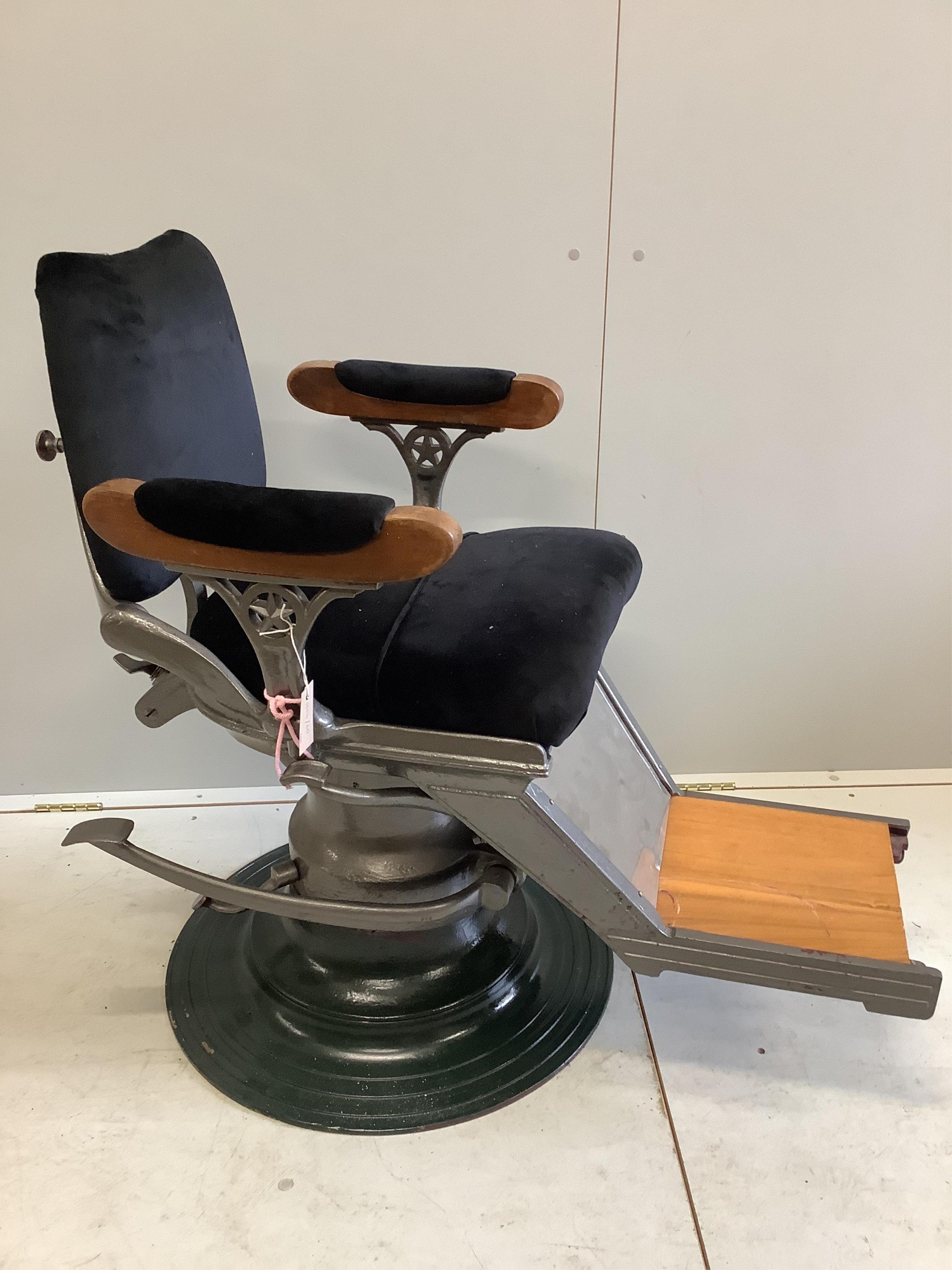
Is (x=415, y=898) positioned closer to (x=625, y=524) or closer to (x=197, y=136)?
(x=625, y=524)

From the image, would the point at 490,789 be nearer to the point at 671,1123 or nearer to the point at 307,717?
the point at 307,717

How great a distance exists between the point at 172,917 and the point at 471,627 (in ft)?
3.09

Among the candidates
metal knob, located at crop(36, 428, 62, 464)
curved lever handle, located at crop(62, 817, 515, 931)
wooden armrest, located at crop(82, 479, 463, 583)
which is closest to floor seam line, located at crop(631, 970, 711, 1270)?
curved lever handle, located at crop(62, 817, 515, 931)

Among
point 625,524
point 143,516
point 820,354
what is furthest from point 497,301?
point 143,516

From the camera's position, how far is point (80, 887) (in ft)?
5.88

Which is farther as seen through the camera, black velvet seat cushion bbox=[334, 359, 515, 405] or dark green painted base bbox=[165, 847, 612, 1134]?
black velvet seat cushion bbox=[334, 359, 515, 405]

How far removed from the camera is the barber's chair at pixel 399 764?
1086 millimetres

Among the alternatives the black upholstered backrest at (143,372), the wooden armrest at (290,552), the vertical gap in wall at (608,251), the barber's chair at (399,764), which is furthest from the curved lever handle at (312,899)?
the vertical gap in wall at (608,251)

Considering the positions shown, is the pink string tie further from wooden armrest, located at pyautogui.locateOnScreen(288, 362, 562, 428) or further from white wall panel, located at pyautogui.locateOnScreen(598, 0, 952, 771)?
white wall panel, located at pyautogui.locateOnScreen(598, 0, 952, 771)

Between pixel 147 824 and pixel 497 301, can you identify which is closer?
pixel 497 301

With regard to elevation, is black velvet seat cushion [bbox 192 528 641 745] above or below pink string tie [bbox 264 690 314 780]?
above

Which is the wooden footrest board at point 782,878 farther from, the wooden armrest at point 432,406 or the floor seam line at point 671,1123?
the wooden armrest at point 432,406

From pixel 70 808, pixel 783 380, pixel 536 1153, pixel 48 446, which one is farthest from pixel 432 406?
pixel 70 808

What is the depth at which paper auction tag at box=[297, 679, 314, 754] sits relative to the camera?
112 cm
